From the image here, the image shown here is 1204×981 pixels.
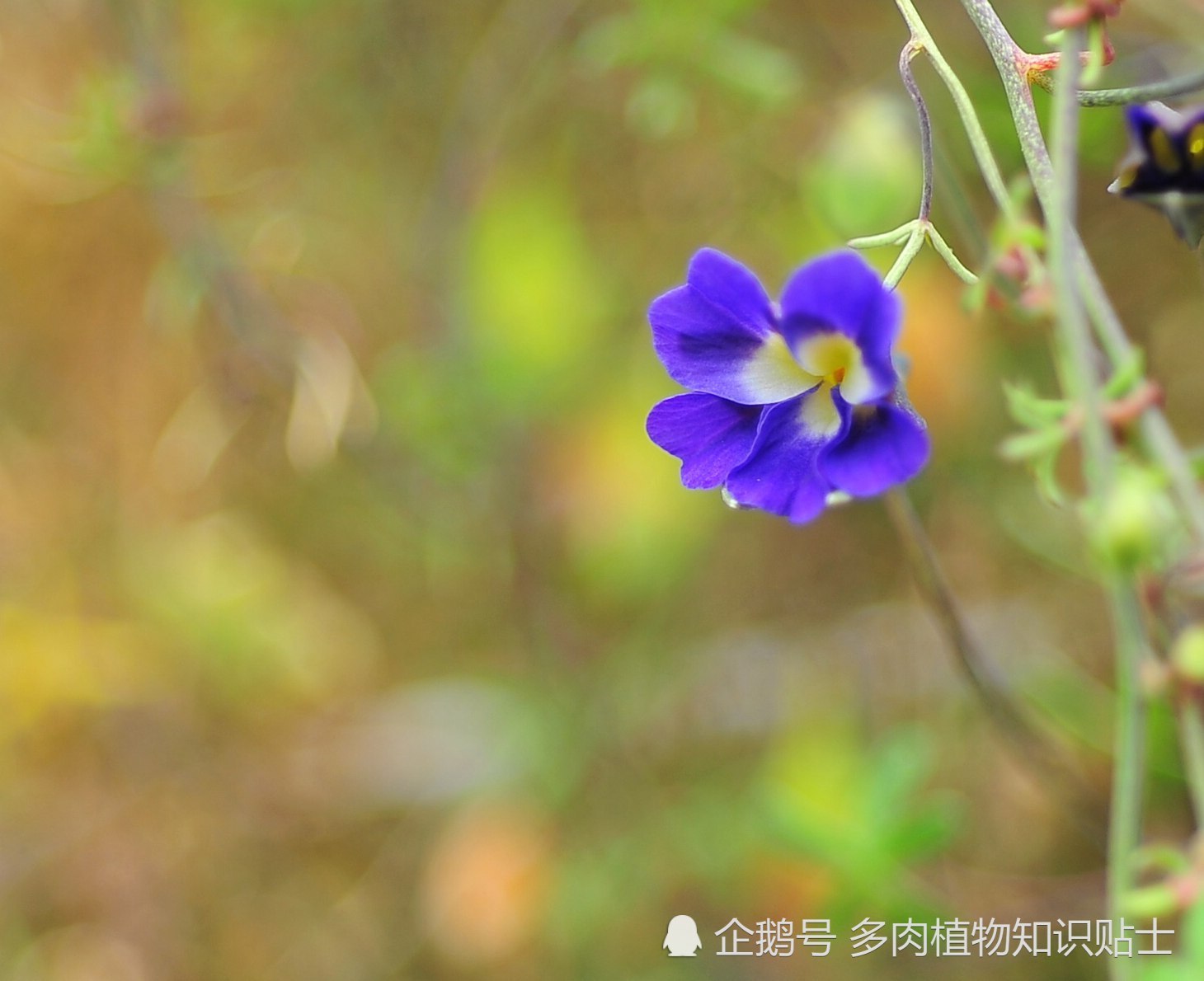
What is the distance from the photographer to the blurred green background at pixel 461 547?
8.04 ft

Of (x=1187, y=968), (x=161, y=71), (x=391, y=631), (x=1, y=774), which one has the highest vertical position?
(x=161, y=71)

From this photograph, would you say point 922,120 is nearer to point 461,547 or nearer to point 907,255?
point 907,255

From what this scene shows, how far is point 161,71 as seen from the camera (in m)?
1.99

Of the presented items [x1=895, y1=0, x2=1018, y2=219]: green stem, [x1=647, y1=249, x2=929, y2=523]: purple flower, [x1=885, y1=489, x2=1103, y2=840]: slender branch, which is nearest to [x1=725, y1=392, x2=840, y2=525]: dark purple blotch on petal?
[x1=647, y1=249, x2=929, y2=523]: purple flower

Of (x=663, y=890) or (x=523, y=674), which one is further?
(x=523, y=674)

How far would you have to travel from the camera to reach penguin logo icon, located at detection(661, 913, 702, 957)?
2.18m

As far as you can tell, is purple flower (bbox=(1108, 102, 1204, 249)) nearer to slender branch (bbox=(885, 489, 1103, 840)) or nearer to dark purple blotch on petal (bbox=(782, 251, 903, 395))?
dark purple blotch on petal (bbox=(782, 251, 903, 395))

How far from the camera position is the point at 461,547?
276cm

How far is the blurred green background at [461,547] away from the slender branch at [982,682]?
243 millimetres

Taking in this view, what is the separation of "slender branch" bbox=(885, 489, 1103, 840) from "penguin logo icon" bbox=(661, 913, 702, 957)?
725mm

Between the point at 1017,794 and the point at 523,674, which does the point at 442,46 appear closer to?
the point at 523,674

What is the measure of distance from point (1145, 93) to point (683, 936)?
187 cm

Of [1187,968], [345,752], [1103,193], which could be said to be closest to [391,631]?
[345,752]

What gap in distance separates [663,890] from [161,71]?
6.40ft
